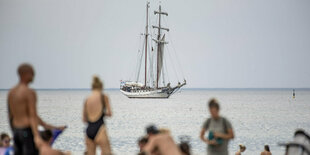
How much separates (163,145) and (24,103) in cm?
207

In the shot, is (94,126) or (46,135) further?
(94,126)

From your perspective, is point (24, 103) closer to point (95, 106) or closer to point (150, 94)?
point (95, 106)

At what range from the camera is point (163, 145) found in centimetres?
770

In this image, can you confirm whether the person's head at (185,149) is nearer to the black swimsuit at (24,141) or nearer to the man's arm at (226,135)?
the man's arm at (226,135)

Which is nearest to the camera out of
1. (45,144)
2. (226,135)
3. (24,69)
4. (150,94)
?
(24,69)

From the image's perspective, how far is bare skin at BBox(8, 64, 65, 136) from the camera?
695 cm

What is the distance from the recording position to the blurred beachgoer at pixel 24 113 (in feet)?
22.8

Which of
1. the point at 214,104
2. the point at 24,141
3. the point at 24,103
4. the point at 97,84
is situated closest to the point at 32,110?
the point at 24,103

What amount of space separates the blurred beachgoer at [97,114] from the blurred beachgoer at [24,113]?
1.16 m

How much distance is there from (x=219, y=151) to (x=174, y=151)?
51.1 inches

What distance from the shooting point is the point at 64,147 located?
35.6 metres

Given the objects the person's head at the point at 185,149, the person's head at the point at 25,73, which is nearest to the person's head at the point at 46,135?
the person's head at the point at 25,73

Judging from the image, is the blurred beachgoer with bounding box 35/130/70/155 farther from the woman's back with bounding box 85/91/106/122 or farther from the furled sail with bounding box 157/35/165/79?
the furled sail with bounding box 157/35/165/79

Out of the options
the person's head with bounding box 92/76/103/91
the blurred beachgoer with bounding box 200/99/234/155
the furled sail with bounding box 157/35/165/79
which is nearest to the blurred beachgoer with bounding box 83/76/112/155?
the person's head with bounding box 92/76/103/91
